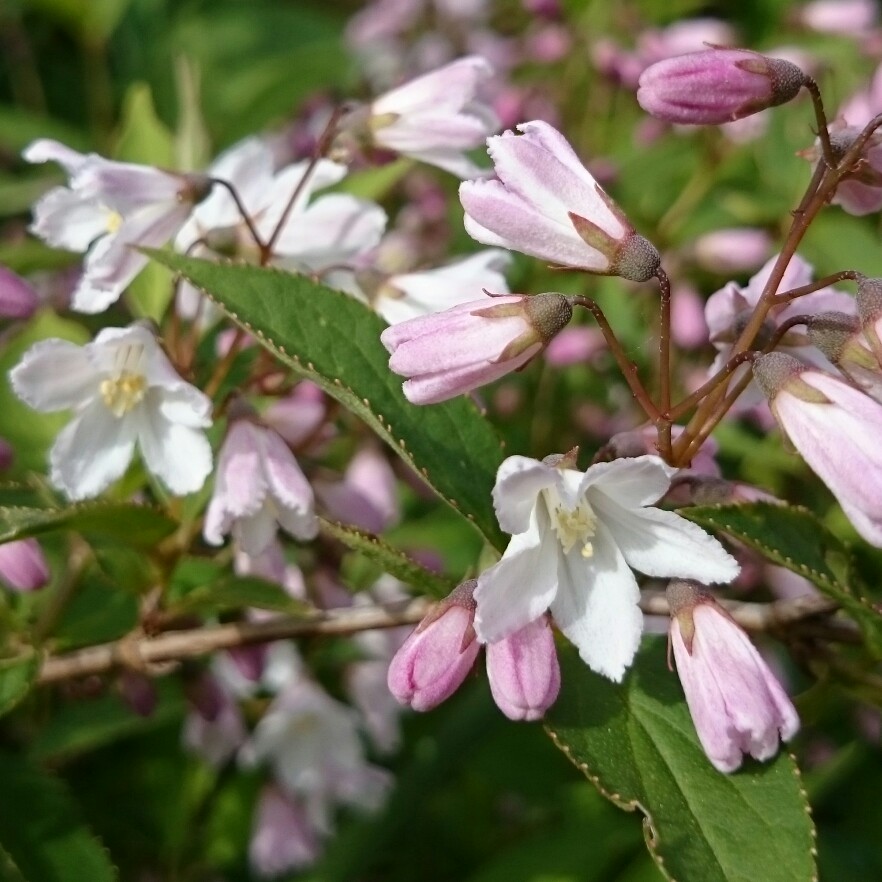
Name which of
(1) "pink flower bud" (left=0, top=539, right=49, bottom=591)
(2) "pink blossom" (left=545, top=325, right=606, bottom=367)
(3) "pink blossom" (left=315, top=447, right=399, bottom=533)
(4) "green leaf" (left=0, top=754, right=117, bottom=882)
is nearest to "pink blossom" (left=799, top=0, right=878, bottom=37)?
(2) "pink blossom" (left=545, top=325, right=606, bottom=367)

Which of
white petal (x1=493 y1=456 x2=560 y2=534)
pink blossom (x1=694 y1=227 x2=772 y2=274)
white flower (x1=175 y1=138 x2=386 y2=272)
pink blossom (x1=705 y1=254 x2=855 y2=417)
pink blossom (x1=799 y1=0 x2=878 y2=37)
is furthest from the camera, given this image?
pink blossom (x1=799 y1=0 x2=878 y2=37)

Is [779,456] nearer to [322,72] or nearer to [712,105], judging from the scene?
[712,105]

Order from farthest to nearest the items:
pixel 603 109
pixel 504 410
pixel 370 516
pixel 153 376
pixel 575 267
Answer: pixel 603 109
pixel 504 410
pixel 370 516
pixel 153 376
pixel 575 267

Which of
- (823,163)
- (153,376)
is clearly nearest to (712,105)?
(823,163)

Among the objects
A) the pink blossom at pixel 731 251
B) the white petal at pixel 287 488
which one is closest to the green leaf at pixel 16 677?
the white petal at pixel 287 488

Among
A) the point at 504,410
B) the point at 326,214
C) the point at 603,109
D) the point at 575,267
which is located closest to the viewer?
the point at 575,267

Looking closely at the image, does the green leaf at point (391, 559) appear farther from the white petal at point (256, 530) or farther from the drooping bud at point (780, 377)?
the drooping bud at point (780, 377)

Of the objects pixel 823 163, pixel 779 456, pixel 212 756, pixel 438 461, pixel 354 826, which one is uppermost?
pixel 823 163

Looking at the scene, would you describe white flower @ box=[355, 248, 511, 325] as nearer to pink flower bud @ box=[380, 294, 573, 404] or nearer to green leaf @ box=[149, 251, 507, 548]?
green leaf @ box=[149, 251, 507, 548]
